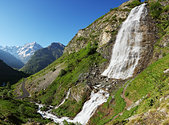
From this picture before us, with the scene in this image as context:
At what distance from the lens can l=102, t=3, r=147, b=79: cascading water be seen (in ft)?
103

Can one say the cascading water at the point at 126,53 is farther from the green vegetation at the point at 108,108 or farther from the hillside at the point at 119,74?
the green vegetation at the point at 108,108

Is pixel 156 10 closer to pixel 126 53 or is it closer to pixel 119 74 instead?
pixel 126 53

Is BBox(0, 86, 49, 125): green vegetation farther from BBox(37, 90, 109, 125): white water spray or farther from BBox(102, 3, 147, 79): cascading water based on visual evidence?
BBox(102, 3, 147, 79): cascading water

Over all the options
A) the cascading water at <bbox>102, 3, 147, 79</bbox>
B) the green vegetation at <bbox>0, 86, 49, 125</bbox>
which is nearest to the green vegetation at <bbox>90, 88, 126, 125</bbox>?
the cascading water at <bbox>102, 3, 147, 79</bbox>

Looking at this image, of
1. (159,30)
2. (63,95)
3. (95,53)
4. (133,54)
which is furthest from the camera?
(95,53)

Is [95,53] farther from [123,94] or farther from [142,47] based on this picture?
[123,94]

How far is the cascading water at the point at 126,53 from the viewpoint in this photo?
103 ft

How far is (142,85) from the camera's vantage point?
20.1 metres

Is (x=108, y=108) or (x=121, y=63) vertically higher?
(x=121, y=63)

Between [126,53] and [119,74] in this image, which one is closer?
[119,74]

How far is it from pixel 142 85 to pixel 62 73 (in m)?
39.3

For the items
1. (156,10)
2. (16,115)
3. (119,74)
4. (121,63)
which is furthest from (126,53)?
(16,115)

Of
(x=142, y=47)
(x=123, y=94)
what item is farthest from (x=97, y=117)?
(x=142, y=47)

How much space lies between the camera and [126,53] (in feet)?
115
